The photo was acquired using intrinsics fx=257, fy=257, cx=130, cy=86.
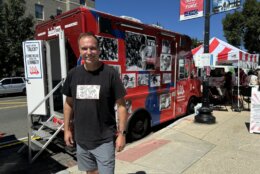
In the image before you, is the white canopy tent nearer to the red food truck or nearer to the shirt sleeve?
the red food truck

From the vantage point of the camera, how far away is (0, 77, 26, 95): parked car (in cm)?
1891

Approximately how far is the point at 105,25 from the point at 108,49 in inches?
18.3

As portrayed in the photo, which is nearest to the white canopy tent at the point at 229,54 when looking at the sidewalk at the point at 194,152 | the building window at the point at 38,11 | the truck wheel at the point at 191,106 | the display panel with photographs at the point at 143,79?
the truck wheel at the point at 191,106

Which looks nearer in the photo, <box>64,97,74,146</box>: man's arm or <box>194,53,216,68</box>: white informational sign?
<box>64,97,74,146</box>: man's arm

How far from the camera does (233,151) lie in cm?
505

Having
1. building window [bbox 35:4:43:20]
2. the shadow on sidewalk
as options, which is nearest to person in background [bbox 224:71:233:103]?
the shadow on sidewalk

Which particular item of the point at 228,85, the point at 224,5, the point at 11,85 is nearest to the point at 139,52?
the point at 224,5

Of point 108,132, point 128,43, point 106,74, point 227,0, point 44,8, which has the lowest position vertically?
point 108,132

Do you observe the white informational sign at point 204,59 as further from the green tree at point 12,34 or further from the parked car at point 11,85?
the green tree at point 12,34

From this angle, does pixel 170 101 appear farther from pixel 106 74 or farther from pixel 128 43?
pixel 106 74

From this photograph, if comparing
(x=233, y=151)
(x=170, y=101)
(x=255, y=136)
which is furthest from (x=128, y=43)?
(x=255, y=136)

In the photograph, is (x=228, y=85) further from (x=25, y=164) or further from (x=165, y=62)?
(x=25, y=164)

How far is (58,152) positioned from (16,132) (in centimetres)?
239

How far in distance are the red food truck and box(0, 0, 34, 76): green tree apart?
16.0 metres
